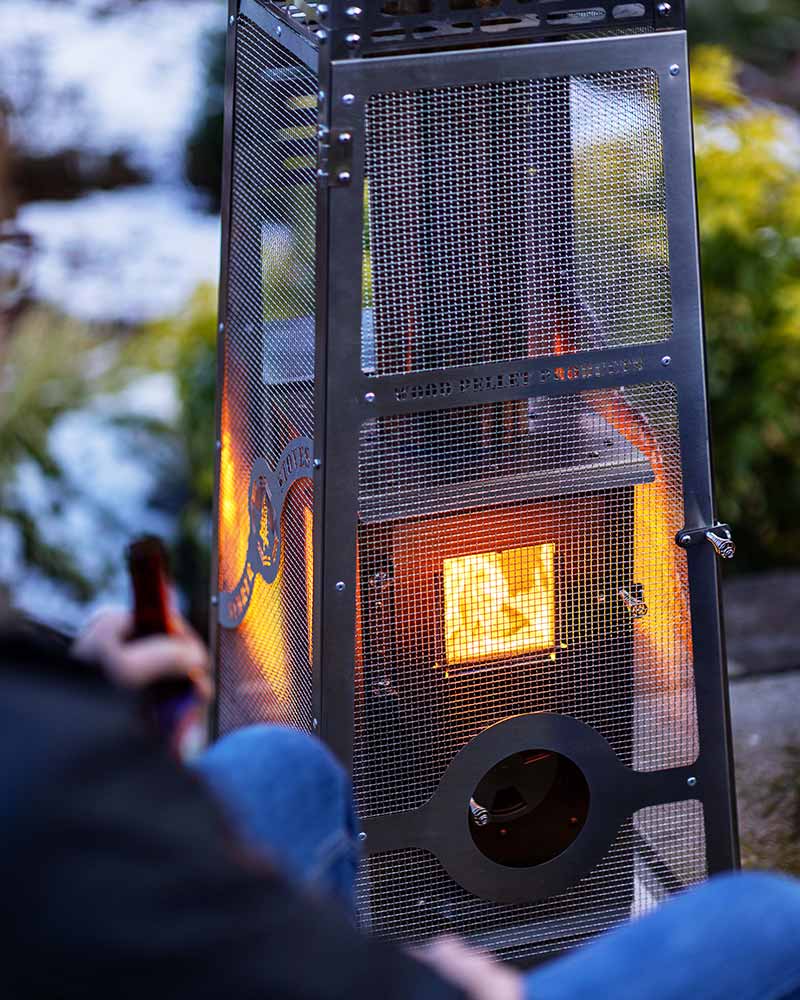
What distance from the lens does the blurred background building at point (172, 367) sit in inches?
127

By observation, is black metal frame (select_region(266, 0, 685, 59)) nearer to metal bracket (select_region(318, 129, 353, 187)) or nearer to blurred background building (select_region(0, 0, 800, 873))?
metal bracket (select_region(318, 129, 353, 187))

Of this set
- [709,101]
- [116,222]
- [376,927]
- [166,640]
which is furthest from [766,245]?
[116,222]

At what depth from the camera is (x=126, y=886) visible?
2.36 ft

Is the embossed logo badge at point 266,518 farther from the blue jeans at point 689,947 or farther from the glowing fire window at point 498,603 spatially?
the blue jeans at point 689,947

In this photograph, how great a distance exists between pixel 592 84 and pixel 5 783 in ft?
3.90

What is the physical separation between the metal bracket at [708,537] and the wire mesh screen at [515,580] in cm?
2

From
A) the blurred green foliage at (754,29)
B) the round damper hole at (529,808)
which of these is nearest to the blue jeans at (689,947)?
the round damper hole at (529,808)

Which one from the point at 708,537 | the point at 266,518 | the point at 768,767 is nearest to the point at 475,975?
the point at 708,537

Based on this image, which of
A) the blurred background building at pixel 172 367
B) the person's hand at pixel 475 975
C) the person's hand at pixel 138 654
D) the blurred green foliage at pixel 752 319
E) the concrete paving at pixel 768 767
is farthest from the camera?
the blurred green foliage at pixel 752 319

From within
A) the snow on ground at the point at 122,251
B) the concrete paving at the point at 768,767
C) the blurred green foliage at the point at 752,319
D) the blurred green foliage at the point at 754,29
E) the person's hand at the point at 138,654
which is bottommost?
the concrete paving at the point at 768,767

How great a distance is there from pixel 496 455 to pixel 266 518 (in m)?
0.39

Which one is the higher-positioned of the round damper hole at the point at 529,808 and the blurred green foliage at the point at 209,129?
the blurred green foliage at the point at 209,129

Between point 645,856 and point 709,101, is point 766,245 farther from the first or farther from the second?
point 645,856

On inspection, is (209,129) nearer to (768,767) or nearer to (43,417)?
(43,417)
